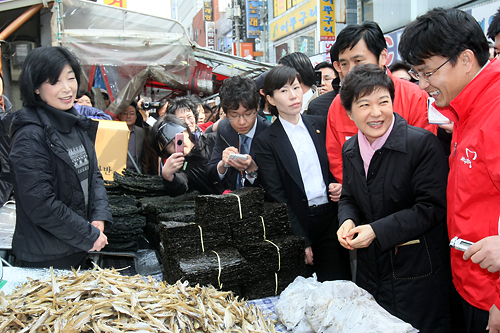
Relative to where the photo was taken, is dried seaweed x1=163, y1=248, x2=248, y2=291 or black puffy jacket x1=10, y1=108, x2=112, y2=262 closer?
dried seaweed x1=163, y1=248, x2=248, y2=291

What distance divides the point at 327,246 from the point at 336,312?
3.02 feet

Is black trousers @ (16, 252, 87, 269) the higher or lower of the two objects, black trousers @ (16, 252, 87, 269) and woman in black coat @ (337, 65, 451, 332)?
the lower

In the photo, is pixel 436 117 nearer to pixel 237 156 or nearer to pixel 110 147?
pixel 237 156

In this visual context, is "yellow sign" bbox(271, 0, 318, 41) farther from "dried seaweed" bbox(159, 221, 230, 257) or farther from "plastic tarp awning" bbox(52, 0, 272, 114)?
"dried seaweed" bbox(159, 221, 230, 257)

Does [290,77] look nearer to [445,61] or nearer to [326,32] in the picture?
[445,61]

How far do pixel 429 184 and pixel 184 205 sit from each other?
64.2 inches

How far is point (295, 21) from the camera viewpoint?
16.6 m

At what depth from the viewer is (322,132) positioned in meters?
2.43

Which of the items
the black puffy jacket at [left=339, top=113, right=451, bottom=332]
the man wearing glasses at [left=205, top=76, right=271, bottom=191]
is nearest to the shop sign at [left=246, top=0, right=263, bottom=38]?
the man wearing glasses at [left=205, top=76, right=271, bottom=191]

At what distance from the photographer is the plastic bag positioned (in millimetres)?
1305

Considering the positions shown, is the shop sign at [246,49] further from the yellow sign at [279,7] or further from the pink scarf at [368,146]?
the pink scarf at [368,146]

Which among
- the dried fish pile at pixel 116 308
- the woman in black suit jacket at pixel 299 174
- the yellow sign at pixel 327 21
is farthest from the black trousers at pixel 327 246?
the yellow sign at pixel 327 21

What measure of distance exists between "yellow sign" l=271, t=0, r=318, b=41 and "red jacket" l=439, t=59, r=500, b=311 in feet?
46.3

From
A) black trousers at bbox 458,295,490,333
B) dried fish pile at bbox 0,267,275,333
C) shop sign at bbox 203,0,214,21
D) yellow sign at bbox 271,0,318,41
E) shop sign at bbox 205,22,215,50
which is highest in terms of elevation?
shop sign at bbox 203,0,214,21
